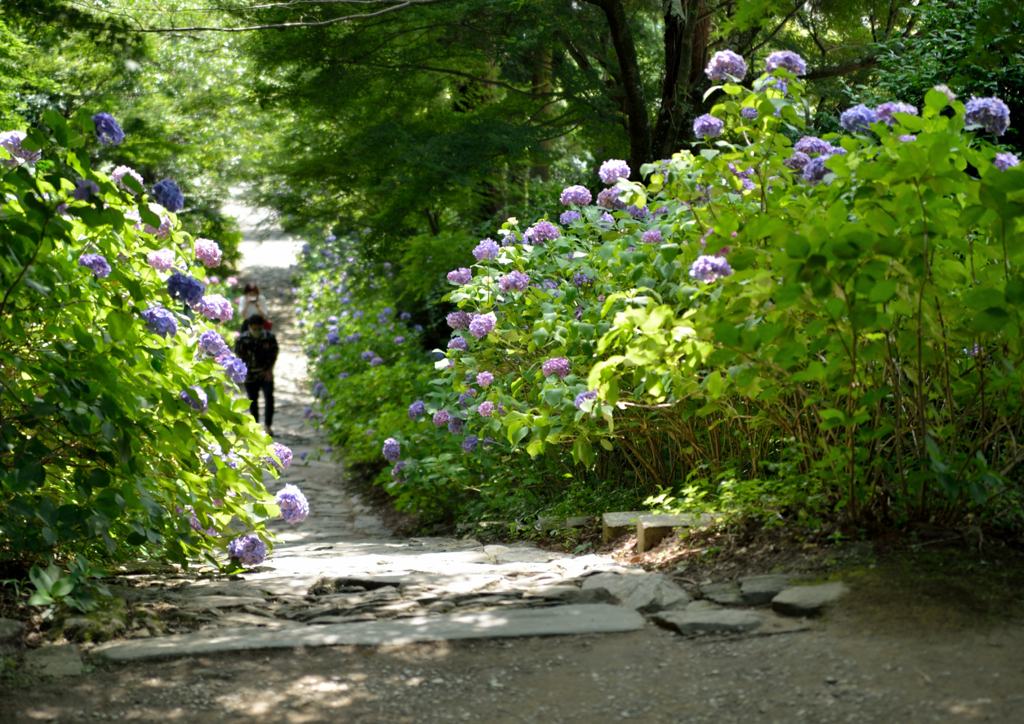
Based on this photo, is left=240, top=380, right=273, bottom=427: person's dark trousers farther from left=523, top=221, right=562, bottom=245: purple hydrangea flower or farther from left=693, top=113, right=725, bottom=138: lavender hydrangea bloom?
left=693, top=113, right=725, bottom=138: lavender hydrangea bloom

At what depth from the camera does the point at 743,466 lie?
14.3ft

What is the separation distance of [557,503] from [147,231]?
283cm

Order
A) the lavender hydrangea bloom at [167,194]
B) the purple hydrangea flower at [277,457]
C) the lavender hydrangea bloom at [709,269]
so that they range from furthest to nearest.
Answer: the purple hydrangea flower at [277,457]
the lavender hydrangea bloom at [167,194]
the lavender hydrangea bloom at [709,269]

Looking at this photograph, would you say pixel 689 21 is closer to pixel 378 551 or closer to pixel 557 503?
pixel 557 503

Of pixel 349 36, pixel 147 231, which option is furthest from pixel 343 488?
pixel 147 231

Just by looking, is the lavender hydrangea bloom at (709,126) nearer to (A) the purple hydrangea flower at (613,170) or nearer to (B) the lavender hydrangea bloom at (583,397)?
(A) the purple hydrangea flower at (613,170)

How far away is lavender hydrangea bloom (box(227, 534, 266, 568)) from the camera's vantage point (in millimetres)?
3961

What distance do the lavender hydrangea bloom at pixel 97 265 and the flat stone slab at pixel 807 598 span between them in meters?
2.59

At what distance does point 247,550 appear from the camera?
3967 millimetres

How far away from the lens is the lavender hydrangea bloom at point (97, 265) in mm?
3311

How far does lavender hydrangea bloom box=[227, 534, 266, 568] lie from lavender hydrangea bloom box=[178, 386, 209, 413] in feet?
2.63

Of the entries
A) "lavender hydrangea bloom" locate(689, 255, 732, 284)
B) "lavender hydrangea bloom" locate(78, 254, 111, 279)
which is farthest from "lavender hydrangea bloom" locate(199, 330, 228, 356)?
"lavender hydrangea bloom" locate(689, 255, 732, 284)

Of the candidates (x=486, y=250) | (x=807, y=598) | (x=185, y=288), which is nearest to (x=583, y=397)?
(x=807, y=598)

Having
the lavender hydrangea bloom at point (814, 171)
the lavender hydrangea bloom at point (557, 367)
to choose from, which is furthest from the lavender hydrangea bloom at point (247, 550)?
the lavender hydrangea bloom at point (814, 171)
